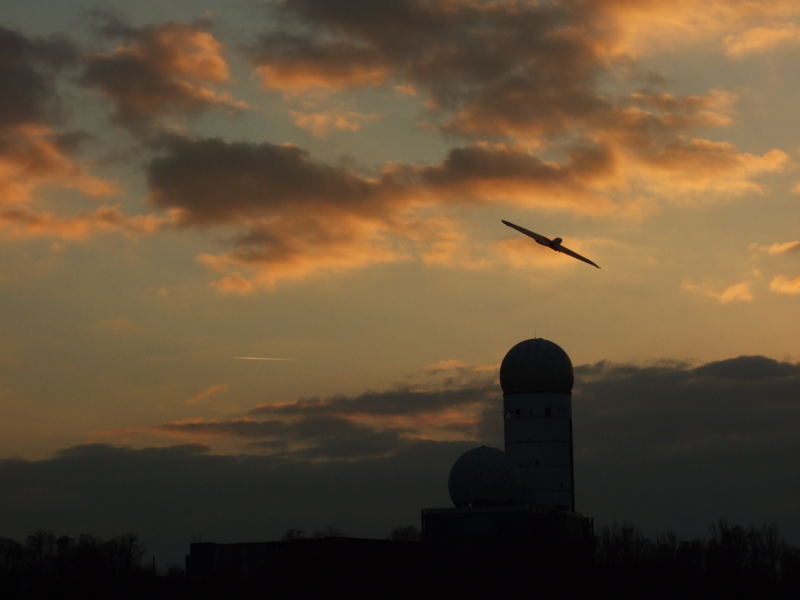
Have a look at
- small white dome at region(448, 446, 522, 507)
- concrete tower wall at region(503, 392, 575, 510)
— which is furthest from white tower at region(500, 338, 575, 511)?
small white dome at region(448, 446, 522, 507)

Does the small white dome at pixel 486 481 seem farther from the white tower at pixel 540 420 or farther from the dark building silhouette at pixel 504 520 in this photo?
the white tower at pixel 540 420

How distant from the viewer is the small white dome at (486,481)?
93375mm

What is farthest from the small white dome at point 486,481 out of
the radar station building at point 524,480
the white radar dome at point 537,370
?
the white radar dome at point 537,370

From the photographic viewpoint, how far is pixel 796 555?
4496 inches

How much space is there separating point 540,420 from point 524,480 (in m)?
4.75

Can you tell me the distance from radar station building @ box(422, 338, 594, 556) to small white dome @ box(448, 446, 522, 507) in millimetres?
72

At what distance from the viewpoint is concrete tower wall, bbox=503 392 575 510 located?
97.9 meters

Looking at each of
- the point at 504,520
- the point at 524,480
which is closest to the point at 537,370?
the point at 524,480

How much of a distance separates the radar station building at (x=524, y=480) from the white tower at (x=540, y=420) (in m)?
0.08

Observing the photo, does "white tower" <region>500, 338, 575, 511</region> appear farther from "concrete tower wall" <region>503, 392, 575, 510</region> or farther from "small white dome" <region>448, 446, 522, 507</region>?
"small white dome" <region>448, 446, 522, 507</region>

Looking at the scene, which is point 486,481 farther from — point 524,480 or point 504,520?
point 524,480

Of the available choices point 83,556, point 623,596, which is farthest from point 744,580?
point 83,556

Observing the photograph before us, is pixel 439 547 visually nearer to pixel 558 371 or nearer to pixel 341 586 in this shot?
pixel 341 586

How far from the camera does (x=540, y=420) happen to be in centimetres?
9894
